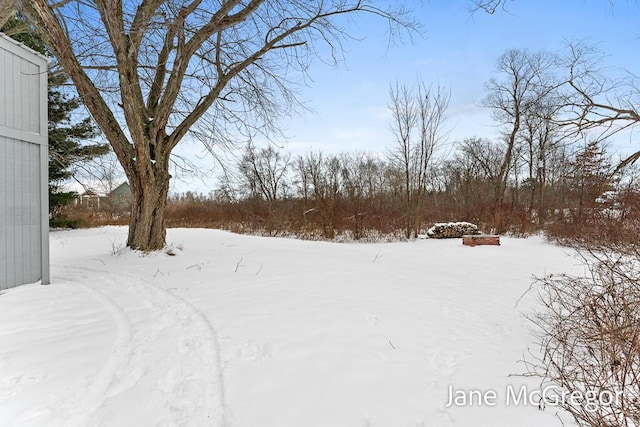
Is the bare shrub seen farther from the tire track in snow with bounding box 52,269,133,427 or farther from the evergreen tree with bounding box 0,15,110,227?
the evergreen tree with bounding box 0,15,110,227

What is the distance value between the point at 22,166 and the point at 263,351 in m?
4.61

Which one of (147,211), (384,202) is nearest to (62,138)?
(147,211)

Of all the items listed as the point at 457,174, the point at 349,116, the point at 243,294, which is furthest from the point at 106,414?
the point at 457,174

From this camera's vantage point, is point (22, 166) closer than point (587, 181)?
Yes

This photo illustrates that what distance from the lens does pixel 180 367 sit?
7.78 feet

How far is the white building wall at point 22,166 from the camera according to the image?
4.25m

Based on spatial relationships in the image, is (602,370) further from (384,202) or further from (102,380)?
(384,202)

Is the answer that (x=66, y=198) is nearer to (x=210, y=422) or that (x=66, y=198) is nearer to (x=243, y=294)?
(x=243, y=294)

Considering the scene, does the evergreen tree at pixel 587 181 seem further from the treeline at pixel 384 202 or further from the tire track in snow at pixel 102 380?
the tire track in snow at pixel 102 380

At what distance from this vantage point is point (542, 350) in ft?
9.40

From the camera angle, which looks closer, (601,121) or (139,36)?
(601,121)

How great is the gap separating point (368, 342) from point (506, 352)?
122 cm

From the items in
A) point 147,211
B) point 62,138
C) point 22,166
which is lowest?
point 147,211

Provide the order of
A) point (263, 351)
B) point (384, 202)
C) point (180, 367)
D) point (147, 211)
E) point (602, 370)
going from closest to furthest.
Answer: point (602, 370), point (180, 367), point (263, 351), point (147, 211), point (384, 202)
